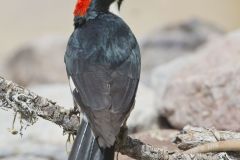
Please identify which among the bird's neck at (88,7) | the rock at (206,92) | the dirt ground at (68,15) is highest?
the dirt ground at (68,15)

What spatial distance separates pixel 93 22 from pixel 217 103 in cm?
181

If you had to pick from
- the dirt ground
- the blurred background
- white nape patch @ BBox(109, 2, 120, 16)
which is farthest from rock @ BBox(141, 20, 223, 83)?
white nape patch @ BBox(109, 2, 120, 16)

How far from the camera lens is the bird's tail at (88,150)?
3283 mm

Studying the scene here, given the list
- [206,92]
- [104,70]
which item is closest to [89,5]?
[104,70]

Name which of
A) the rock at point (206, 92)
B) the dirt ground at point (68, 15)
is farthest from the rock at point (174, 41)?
the rock at point (206, 92)

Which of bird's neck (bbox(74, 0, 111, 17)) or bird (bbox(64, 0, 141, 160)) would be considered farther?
bird's neck (bbox(74, 0, 111, 17))

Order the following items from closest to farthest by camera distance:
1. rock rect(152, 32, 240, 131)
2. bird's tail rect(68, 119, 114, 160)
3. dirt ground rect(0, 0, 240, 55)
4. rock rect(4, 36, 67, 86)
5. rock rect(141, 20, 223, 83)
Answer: bird's tail rect(68, 119, 114, 160), rock rect(152, 32, 240, 131), rock rect(4, 36, 67, 86), rock rect(141, 20, 223, 83), dirt ground rect(0, 0, 240, 55)

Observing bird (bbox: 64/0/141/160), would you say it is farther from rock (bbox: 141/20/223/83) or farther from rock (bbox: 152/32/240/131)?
rock (bbox: 141/20/223/83)

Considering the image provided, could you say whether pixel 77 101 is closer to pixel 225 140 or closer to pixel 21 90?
pixel 21 90

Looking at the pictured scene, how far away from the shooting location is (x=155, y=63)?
8.77 m

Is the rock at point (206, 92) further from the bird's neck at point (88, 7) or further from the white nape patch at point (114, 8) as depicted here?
the bird's neck at point (88, 7)

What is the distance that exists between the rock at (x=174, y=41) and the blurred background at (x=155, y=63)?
12mm

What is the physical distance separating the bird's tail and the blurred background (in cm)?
161

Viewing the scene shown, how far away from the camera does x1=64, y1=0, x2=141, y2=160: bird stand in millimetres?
3297
